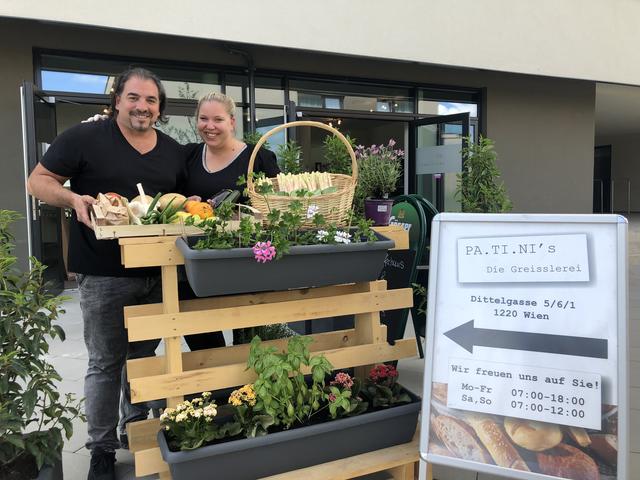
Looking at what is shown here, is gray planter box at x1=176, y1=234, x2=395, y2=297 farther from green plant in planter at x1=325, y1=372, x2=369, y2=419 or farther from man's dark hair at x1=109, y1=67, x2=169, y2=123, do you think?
man's dark hair at x1=109, y1=67, x2=169, y2=123

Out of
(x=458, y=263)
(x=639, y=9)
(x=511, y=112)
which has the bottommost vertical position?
(x=458, y=263)

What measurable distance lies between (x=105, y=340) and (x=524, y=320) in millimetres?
1566

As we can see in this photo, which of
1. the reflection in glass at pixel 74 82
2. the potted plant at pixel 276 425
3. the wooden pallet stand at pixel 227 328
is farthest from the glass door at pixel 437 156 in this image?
the potted plant at pixel 276 425

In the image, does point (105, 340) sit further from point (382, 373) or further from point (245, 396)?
point (382, 373)

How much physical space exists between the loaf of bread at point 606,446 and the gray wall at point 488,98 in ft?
19.3

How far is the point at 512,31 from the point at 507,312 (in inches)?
287

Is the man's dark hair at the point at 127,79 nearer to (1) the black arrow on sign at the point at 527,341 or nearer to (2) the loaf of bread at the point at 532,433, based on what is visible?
(1) the black arrow on sign at the point at 527,341

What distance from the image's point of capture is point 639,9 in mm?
8672

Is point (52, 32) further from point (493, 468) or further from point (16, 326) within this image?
point (493, 468)

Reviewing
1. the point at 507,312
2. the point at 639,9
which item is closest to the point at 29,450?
the point at 507,312

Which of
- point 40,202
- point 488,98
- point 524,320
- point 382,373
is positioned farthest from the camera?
point 488,98

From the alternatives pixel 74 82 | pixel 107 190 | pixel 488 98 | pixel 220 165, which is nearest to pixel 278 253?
pixel 220 165

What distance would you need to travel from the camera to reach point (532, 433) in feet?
4.92

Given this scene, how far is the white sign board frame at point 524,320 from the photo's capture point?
1443 millimetres
